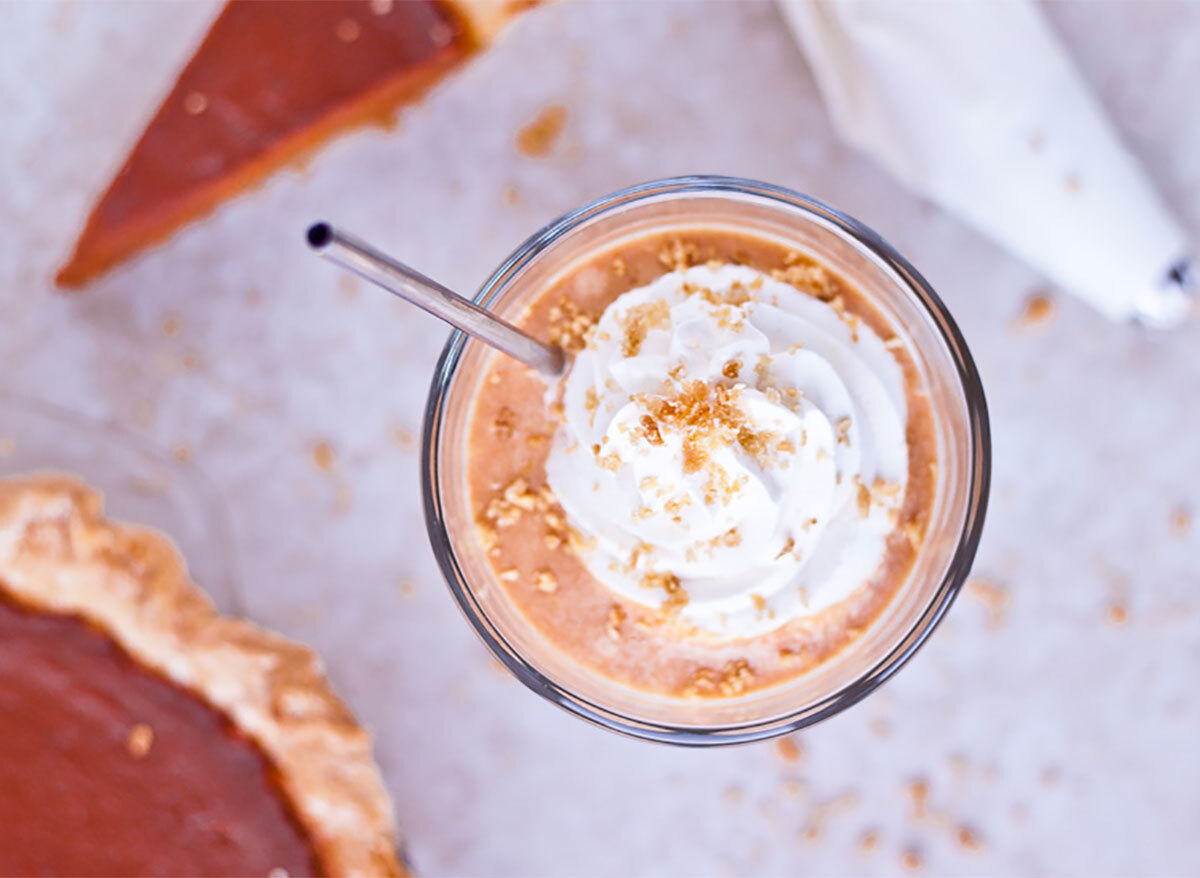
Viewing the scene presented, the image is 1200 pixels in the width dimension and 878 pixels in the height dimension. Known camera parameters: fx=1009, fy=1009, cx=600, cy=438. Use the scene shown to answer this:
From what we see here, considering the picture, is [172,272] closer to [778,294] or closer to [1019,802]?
[778,294]

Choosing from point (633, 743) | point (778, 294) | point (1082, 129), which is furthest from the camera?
point (633, 743)

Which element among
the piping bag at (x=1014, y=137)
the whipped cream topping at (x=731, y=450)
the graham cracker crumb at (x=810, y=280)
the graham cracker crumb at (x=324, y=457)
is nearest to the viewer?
the whipped cream topping at (x=731, y=450)

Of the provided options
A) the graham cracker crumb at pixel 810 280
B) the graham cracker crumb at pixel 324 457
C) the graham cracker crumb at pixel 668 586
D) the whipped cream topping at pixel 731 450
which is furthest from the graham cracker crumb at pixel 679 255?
the graham cracker crumb at pixel 324 457

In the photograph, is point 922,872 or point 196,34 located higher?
point 196,34

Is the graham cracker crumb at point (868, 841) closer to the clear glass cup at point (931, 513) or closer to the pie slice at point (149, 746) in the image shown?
the clear glass cup at point (931, 513)

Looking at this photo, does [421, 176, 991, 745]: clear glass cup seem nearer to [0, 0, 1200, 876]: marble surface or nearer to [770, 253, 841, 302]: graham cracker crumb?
[770, 253, 841, 302]: graham cracker crumb

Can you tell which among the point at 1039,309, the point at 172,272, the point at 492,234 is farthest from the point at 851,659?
the point at 172,272
